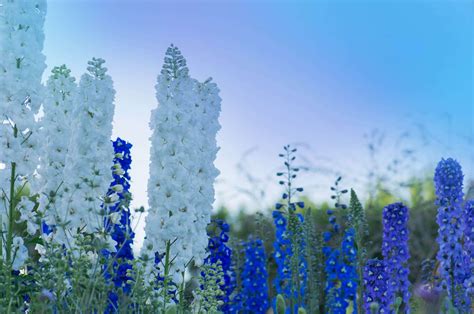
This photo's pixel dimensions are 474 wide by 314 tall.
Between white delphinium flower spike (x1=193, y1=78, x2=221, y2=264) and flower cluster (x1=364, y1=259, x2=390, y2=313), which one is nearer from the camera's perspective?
flower cluster (x1=364, y1=259, x2=390, y2=313)

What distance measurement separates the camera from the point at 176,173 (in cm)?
602

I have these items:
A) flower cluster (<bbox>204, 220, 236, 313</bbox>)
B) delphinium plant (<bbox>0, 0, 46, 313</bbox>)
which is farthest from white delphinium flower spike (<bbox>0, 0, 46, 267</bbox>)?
flower cluster (<bbox>204, 220, 236, 313</bbox>)

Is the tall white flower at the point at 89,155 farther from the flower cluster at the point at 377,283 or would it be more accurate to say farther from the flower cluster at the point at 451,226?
the flower cluster at the point at 451,226

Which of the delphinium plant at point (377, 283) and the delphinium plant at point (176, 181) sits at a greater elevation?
the delphinium plant at point (176, 181)

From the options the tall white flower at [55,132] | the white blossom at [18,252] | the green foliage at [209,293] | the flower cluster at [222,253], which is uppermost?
the tall white flower at [55,132]

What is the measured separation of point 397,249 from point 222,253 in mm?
1944

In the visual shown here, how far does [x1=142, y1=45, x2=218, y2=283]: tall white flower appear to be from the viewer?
5.99 metres

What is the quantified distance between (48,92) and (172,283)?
2126 mm

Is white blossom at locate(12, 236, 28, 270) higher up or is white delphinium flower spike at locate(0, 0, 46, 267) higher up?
white delphinium flower spike at locate(0, 0, 46, 267)

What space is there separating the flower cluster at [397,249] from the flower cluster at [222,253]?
182cm

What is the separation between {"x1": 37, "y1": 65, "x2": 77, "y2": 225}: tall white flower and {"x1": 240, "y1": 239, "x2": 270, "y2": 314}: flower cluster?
262 centimetres

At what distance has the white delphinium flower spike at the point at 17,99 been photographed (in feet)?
20.5

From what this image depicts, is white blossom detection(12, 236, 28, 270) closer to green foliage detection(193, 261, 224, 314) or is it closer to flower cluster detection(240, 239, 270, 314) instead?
green foliage detection(193, 261, 224, 314)

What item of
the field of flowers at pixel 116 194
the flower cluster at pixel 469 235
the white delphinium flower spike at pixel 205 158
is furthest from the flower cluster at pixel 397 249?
the white delphinium flower spike at pixel 205 158
